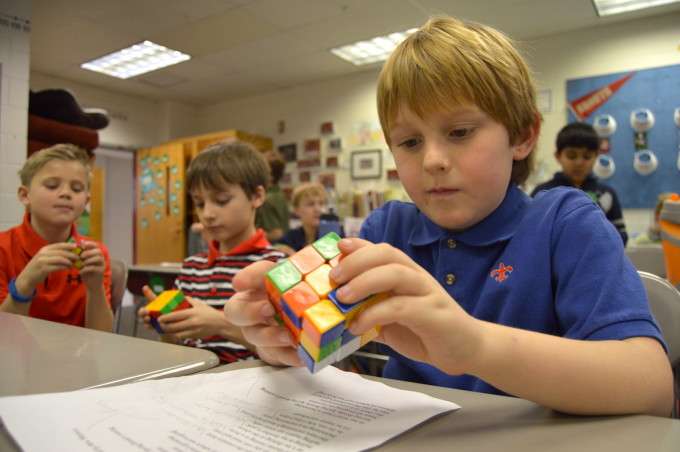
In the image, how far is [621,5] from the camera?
12.5ft

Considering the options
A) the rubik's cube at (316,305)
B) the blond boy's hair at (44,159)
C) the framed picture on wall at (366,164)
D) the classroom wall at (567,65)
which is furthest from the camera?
the framed picture on wall at (366,164)

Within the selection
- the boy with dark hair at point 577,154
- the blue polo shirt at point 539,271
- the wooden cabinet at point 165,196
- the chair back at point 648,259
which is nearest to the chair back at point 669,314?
the blue polo shirt at point 539,271

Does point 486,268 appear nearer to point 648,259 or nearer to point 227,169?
point 227,169

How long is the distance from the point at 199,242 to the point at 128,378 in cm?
509

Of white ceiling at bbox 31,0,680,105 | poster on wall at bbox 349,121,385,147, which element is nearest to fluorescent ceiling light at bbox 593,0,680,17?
white ceiling at bbox 31,0,680,105

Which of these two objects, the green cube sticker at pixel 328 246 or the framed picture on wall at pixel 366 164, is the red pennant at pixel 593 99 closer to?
the framed picture on wall at pixel 366 164

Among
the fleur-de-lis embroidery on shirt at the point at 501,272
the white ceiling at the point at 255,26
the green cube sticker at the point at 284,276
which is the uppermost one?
the white ceiling at the point at 255,26

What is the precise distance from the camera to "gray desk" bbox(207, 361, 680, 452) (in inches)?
16.8

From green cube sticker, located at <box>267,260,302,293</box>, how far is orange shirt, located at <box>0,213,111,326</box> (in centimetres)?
127

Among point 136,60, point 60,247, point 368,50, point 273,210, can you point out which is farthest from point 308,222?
point 136,60

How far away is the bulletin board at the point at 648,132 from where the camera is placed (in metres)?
3.80

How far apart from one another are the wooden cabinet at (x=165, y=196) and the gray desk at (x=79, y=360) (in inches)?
211

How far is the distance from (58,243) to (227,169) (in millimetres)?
550

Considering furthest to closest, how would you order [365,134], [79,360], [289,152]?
[289,152] → [365,134] → [79,360]
